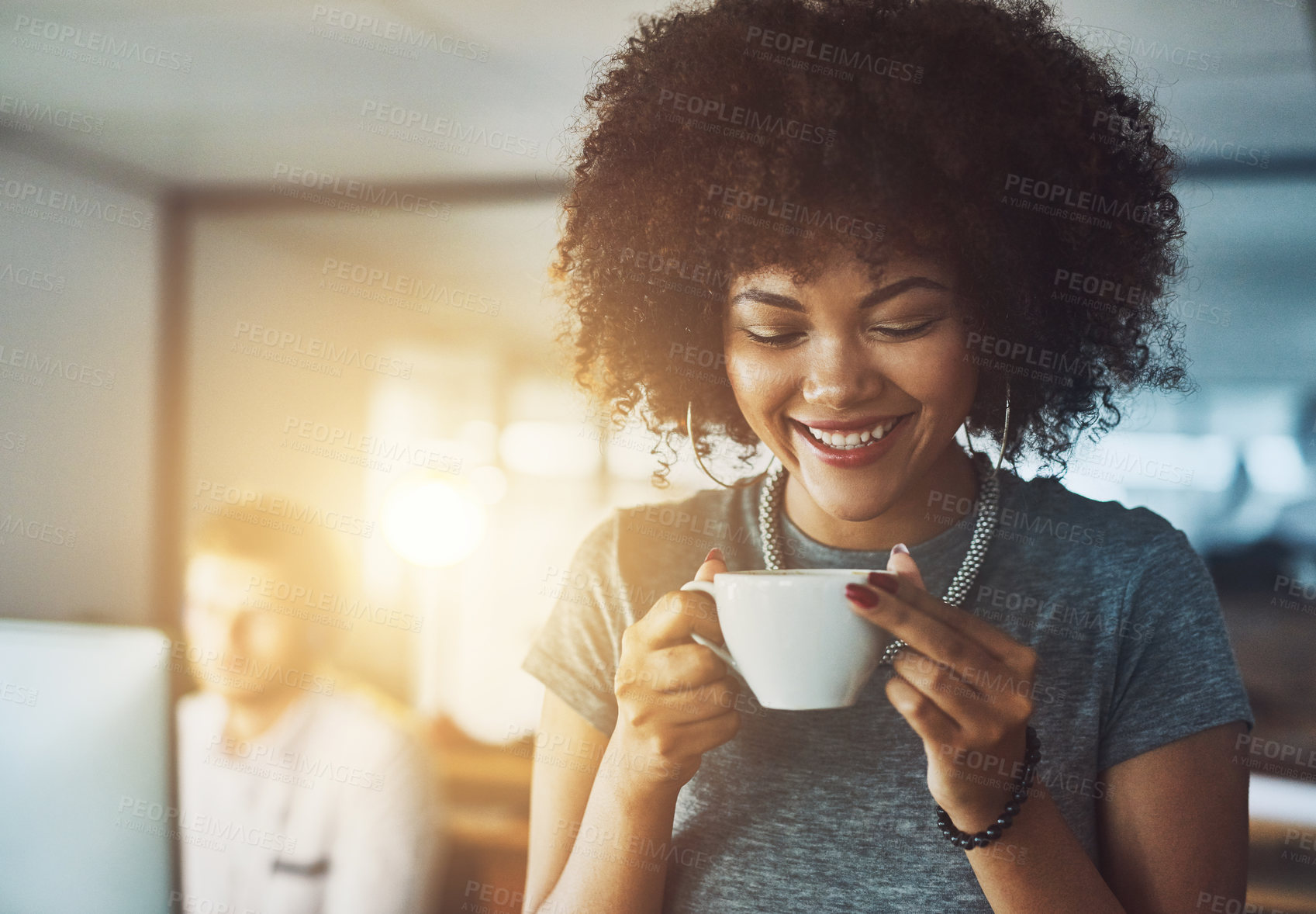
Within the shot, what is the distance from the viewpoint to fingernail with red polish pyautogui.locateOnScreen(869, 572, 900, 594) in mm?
411

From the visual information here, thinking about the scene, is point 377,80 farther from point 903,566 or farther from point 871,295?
point 903,566

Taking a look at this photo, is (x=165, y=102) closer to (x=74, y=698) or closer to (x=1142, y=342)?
(x=74, y=698)

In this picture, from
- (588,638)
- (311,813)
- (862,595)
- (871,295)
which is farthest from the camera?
(311,813)

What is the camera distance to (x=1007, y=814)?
0.46 meters

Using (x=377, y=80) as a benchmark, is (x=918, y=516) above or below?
below

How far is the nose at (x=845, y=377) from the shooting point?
527mm

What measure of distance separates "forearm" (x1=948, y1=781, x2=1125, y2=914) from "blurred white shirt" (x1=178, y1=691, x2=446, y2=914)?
59 centimetres

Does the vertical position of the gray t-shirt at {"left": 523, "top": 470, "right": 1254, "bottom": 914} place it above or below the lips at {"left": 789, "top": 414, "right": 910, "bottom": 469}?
below

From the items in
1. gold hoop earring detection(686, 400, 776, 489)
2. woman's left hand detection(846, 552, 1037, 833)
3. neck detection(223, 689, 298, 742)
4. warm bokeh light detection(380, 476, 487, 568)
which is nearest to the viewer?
woman's left hand detection(846, 552, 1037, 833)

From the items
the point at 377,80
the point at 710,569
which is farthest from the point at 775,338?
the point at 377,80

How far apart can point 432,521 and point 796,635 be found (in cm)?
111

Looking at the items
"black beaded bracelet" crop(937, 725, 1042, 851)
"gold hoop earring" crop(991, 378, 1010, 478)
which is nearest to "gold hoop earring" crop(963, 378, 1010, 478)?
"gold hoop earring" crop(991, 378, 1010, 478)

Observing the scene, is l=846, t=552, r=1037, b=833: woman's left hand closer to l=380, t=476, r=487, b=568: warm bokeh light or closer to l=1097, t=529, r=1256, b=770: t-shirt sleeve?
l=1097, t=529, r=1256, b=770: t-shirt sleeve

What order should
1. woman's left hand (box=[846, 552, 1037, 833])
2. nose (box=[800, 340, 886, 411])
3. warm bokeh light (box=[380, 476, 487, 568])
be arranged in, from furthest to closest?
warm bokeh light (box=[380, 476, 487, 568]), nose (box=[800, 340, 886, 411]), woman's left hand (box=[846, 552, 1037, 833])
